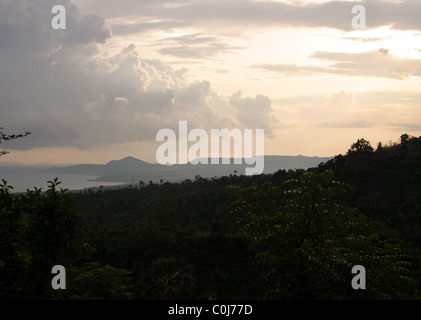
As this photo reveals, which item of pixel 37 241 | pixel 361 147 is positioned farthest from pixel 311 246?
pixel 361 147

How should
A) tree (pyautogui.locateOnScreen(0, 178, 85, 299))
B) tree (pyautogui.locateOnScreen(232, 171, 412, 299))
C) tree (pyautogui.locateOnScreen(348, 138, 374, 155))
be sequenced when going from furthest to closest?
1. tree (pyautogui.locateOnScreen(348, 138, 374, 155))
2. tree (pyautogui.locateOnScreen(232, 171, 412, 299))
3. tree (pyautogui.locateOnScreen(0, 178, 85, 299))

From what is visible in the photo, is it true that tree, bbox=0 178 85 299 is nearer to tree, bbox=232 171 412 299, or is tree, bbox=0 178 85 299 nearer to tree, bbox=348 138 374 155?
tree, bbox=232 171 412 299

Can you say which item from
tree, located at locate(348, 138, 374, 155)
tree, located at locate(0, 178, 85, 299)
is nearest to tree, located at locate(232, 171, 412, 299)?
tree, located at locate(0, 178, 85, 299)

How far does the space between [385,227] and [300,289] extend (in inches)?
1212

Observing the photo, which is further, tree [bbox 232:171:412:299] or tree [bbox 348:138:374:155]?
tree [bbox 348:138:374:155]

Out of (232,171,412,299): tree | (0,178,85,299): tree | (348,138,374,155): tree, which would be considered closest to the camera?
(0,178,85,299): tree

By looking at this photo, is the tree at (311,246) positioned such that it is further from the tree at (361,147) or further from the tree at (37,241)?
the tree at (361,147)

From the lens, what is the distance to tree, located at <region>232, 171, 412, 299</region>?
7031 mm

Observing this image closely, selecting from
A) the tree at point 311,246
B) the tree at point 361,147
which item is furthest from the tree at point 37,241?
the tree at point 361,147

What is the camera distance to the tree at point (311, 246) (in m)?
7.03

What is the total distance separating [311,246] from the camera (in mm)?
7738
